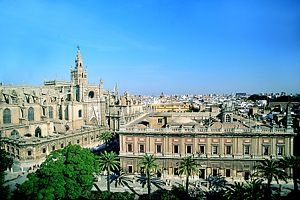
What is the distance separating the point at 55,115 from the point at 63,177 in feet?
128

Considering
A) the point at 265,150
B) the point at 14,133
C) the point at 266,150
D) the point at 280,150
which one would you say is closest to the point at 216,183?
the point at 265,150

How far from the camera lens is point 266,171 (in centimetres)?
3031

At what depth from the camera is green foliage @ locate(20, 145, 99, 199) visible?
90.9ft

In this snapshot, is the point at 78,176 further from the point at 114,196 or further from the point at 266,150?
the point at 266,150

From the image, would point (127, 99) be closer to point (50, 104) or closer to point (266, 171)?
point (50, 104)

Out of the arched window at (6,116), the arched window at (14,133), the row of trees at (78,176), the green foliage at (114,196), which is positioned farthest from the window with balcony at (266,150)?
the arched window at (6,116)

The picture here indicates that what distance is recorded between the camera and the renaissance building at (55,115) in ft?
165

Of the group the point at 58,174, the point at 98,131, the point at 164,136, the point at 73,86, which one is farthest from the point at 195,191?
the point at 73,86

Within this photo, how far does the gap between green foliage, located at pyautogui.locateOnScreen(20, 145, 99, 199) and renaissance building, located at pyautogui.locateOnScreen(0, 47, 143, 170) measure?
36.3ft

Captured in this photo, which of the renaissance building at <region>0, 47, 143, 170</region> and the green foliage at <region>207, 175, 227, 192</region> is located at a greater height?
the renaissance building at <region>0, 47, 143, 170</region>


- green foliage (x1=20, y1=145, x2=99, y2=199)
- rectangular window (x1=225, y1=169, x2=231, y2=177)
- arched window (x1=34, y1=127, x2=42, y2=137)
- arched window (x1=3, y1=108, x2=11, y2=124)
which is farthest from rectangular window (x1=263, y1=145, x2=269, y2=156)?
arched window (x1=3, y1=108, x2=11, y2=124)

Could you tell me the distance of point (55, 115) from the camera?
66.2 m

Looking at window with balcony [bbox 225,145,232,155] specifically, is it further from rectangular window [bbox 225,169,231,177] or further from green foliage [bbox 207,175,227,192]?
green foliage [bbox 207,175,227,192]

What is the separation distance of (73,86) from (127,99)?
1673 cm
